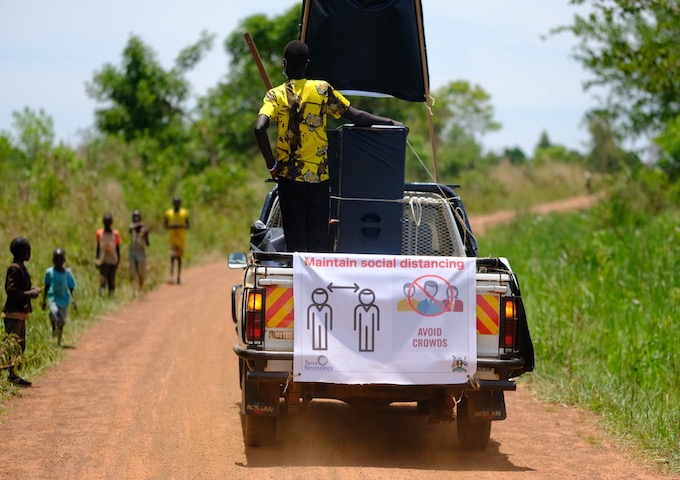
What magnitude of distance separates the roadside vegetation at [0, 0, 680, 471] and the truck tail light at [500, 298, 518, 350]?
1559mm

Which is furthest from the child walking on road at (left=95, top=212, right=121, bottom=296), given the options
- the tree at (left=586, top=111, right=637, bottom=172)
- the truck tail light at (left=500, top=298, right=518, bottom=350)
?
the tree at (left=586, top=111, right=637, bottom=172)

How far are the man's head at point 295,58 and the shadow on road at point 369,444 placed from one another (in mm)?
2784

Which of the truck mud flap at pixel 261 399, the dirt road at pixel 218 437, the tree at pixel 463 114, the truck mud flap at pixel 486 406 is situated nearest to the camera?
the dirt road at pixel 218 437

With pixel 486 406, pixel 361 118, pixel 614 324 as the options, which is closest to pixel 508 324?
pixel 486 406

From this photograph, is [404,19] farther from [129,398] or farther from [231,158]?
[231,158]

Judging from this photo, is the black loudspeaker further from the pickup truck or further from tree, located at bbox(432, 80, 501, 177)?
tree, located at bbox(432, 80, 501, 177)

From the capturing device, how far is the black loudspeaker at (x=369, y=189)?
25.1 ft

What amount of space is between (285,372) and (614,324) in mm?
6306

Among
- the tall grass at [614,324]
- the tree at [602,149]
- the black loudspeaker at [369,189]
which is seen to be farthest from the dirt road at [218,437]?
the tree at [602,149]

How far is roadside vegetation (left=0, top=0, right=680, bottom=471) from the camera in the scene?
35.1 feet

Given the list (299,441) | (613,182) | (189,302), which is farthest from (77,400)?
(613,182)

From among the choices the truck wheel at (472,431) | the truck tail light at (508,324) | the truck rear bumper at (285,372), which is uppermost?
the truck tail light at (508,324)

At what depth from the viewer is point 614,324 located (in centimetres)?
1198

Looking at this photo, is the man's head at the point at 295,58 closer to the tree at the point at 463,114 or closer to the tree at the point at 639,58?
the tree at the point at 639,58
